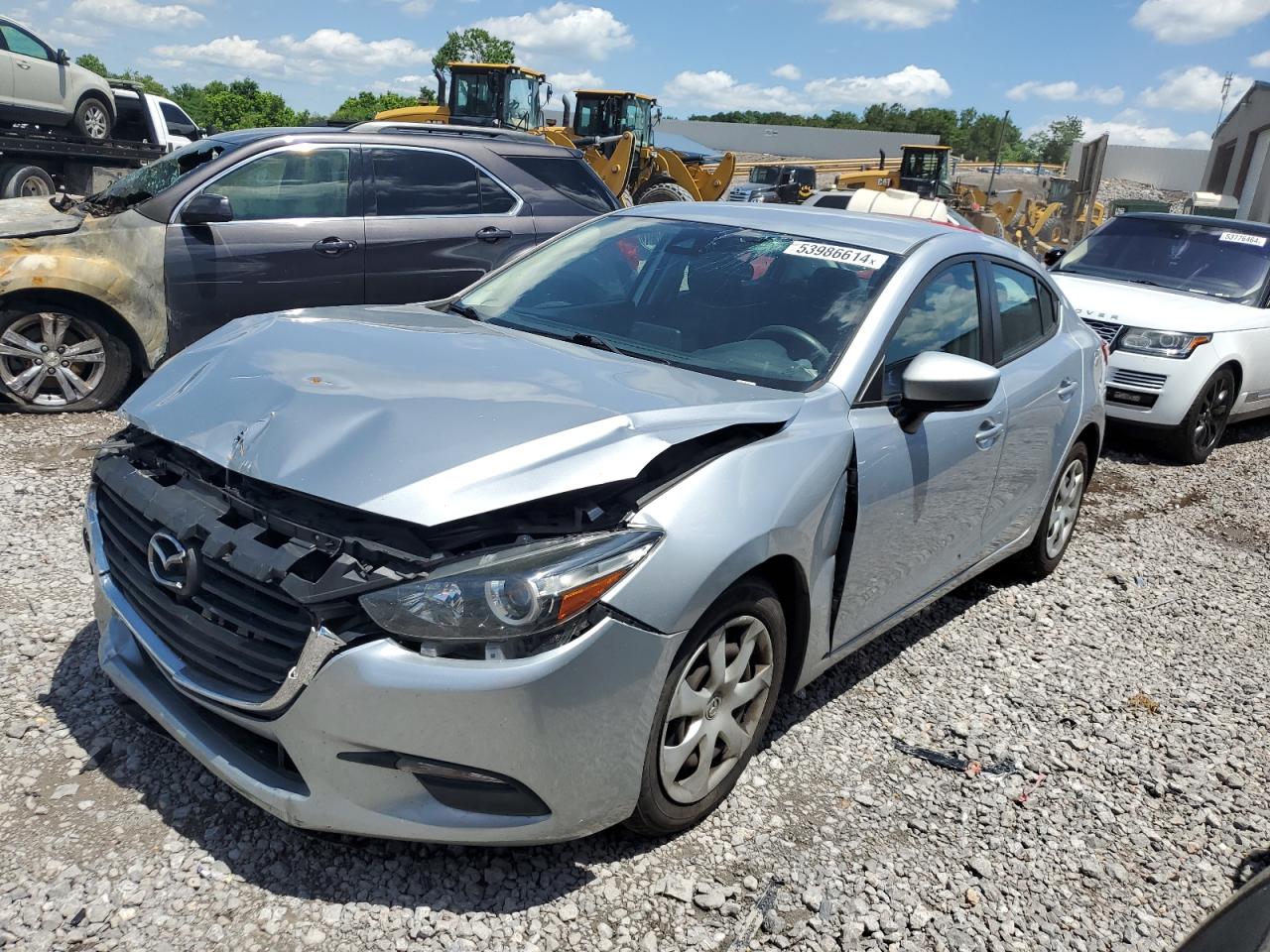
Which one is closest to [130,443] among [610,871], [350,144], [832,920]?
[610,871]

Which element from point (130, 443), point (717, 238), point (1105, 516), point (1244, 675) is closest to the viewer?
point (130, 443)

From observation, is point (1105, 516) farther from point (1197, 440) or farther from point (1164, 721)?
point (1164, 721)

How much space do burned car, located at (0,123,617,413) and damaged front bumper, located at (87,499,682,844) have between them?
4.34 metres

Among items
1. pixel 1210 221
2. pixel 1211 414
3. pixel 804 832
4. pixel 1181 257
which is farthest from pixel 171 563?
pixel 1210 221

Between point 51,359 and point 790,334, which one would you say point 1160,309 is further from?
point 51,359

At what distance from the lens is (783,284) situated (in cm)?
347

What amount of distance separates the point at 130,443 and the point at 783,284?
7.06 ft

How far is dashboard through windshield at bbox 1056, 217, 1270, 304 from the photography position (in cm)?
804

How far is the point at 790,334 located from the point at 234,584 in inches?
74.2

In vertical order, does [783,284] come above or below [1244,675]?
above

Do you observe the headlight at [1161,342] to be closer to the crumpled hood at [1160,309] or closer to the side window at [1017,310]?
the crumpled hood at [1160,309]

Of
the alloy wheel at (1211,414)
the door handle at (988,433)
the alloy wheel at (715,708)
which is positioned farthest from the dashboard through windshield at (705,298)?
the alloy wheel at (1211,414)

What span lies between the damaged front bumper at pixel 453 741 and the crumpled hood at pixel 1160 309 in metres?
6.08

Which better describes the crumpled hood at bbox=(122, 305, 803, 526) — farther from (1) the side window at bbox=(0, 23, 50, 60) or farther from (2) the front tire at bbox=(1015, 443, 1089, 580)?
(1) the side window at bbox=(0, 23, 50, 60)
